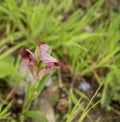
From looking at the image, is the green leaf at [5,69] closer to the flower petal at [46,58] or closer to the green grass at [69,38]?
the green grass at [69,38]

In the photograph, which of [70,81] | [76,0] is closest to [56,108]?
[70,81]

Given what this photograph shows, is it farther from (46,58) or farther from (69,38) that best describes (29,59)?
(69,38)

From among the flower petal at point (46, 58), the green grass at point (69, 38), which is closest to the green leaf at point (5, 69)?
the green grass at point (69, 38)

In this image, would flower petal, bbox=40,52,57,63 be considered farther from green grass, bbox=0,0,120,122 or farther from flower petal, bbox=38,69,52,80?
green grass, bbox=0,0,120,122

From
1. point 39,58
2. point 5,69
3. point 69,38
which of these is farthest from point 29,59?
point 69,38

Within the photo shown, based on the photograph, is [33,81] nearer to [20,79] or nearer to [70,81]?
[20,79]

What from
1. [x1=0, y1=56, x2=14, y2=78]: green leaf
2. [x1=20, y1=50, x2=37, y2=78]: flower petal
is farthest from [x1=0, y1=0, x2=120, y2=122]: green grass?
[x1=20, y1=50, x2=37, y2=78]: flower petal
